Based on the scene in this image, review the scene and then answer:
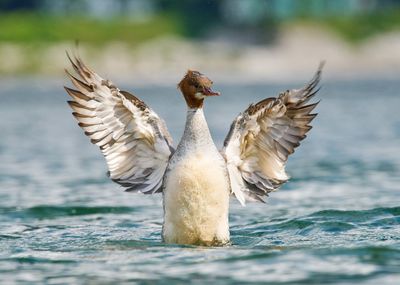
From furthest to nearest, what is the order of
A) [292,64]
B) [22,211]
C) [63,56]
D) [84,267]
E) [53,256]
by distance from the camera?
1. [292,64]
2. [63,56]
3. [22,211]
4. [53,256]
5. [84,267]

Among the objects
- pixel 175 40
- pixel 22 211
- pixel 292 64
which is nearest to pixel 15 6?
pixel 175 40

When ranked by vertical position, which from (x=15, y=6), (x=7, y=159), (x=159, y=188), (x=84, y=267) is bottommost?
(x=84, y=267)

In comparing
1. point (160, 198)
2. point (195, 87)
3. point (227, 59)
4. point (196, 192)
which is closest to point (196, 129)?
point (195, 87)

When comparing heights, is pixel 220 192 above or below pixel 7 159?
below

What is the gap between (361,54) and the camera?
2913 inches

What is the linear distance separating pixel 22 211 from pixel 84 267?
4872mm

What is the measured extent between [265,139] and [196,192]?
119cm

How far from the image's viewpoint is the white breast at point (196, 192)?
11.5 meters

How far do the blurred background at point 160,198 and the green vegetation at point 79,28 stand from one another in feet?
1.01

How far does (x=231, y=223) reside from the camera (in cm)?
1455

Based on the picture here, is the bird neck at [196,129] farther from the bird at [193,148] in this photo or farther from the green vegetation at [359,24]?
the green vegetation at [359,24]

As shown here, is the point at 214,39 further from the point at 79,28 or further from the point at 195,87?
the point at 195,87

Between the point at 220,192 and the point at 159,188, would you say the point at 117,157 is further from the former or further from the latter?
the point at 220,192

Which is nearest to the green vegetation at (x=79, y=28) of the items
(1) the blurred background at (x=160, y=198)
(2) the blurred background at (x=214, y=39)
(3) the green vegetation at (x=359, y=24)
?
(2) the blurred background at (x=214, y=39)
